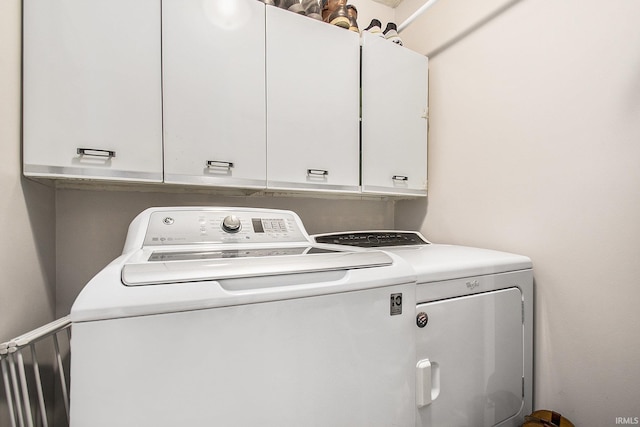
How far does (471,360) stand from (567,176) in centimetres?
83

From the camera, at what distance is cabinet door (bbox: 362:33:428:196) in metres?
1.50

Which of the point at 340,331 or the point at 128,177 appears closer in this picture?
the point at 340,331

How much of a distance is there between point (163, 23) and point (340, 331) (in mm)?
1256

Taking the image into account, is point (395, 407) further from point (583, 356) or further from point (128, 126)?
point (128, 126)

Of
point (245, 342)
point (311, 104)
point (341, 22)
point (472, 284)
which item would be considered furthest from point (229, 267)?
point (341, 22)

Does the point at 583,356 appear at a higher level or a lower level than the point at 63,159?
lower

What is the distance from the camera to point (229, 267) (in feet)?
2.17

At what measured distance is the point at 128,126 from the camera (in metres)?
1.02

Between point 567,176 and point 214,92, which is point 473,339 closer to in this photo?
point 567,176

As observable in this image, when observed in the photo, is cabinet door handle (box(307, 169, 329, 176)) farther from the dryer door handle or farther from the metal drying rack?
the metal drying rack

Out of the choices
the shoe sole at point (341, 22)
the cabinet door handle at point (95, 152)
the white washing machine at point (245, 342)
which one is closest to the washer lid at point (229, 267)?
the white washing machine at point (245, 342)

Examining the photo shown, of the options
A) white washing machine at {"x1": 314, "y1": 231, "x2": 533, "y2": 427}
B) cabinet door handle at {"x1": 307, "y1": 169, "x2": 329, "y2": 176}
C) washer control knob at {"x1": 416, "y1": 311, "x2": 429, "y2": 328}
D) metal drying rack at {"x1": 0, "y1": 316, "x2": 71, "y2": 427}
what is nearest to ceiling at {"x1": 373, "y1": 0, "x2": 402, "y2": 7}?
cabinet door handle at {"x1": 307, "y1": 169, "x2": 329, "y2": 176}

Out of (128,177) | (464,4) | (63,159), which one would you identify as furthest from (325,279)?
(464,4)

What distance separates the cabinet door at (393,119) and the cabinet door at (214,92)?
0.57 metres
